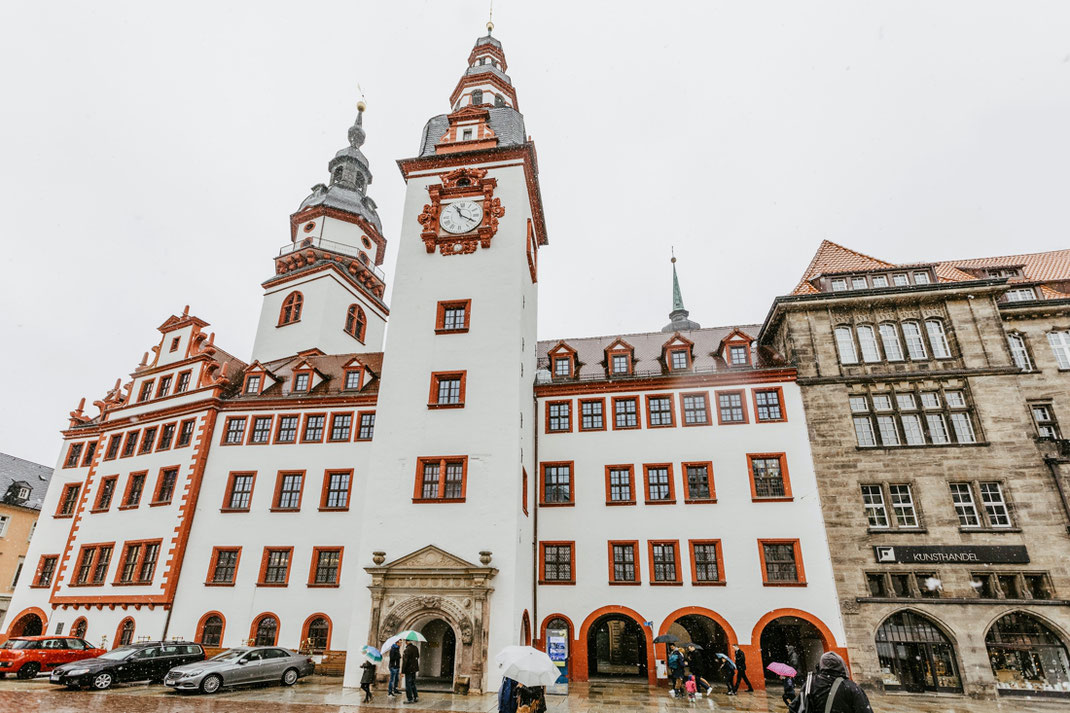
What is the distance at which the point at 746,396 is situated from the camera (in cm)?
2706

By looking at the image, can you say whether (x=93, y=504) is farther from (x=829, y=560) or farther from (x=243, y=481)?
(x=829, y=560)

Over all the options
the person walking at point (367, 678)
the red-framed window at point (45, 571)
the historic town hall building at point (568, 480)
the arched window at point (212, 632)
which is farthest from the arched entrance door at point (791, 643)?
the red-framed window at point (45, 571)

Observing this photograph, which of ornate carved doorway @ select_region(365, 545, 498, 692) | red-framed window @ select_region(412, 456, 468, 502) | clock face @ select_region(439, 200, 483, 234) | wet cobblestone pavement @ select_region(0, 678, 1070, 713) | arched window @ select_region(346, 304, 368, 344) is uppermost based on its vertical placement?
arched window @ select_region(346, 304, 368, 344)

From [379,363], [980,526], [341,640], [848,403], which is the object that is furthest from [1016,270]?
[341,640]

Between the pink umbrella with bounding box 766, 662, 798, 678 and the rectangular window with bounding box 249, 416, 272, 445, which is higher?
the rectangular window with bounding box 249, 416, 272, 445

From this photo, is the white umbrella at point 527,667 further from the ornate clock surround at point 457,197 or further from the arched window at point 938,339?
the arched window at point 938,339

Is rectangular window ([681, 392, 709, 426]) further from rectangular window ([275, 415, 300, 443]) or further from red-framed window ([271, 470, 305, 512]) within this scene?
rectangular window ([275, 415, 300, 443])

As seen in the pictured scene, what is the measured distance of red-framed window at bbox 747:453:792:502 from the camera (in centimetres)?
2505

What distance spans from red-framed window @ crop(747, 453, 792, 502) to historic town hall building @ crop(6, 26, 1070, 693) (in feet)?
0.29

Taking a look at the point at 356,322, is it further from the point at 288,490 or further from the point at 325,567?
the point at 325,567

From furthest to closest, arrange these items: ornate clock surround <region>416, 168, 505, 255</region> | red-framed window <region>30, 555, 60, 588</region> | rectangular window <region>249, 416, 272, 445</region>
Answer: red-framed window <region>30, 555, 60, 588</region> → rectangular window <region>249, 416, 272, 445</region> → ornate clock surround <region>416, 168, 505, 255</region>

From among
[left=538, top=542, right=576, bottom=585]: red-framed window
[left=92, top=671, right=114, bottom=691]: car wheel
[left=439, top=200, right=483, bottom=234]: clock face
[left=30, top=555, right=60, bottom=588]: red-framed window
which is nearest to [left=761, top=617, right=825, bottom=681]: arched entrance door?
[left=538, top=542, right=576, bottom=585]: red-framed window

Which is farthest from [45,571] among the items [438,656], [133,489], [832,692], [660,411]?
[832,692]

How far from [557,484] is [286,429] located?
46.1 ft
